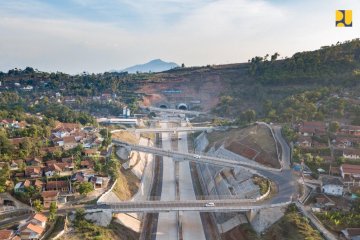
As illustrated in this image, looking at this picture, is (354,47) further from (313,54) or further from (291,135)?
(291,135)

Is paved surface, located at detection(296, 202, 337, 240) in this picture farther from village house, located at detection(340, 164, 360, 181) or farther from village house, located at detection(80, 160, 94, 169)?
village house, located at detection(80, 160, 94, 169)

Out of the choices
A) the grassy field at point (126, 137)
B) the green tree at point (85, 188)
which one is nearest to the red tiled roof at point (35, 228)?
the green tree at point (85, 188)

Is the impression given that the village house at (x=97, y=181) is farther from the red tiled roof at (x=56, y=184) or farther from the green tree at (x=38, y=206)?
the green tree at (x=38, y=206)

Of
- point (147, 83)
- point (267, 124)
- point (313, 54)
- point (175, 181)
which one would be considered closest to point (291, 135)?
point (267, 124)

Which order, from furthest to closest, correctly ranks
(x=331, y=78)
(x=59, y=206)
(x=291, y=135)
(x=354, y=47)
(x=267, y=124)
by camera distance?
(x=354, y=47)
(x=331, y=78)
(x=267, y=124)
(x=291, y=135)
(x=59, y=206)

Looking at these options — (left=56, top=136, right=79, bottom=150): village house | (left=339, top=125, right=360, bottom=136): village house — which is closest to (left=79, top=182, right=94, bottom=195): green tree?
(left=56, top=136, right=79, bottom=150): village house
